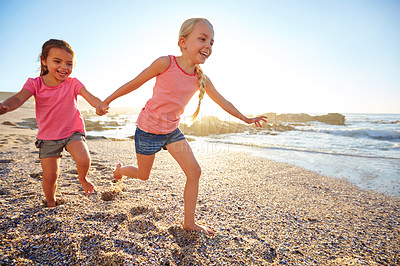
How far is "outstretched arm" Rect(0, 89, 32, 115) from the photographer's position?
82.1 inches

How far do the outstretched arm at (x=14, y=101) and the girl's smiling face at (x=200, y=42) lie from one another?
1870 mm

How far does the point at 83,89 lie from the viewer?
104 inches

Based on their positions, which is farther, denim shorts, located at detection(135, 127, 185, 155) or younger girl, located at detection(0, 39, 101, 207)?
younger girl, located at detection(0, 39, 101, 207)

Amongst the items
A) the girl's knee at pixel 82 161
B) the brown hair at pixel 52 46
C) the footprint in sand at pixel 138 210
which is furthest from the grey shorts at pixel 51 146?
the footprint in sand at pixel 138 210

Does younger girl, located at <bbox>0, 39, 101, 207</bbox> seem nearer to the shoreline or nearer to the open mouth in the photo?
the open mouth

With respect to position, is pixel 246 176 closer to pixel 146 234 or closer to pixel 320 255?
pixel 320 255

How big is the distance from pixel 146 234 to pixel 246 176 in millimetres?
2874

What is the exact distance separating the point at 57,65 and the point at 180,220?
89.6 inches

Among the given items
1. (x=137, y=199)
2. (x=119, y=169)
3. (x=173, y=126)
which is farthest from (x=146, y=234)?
(x=119, y=169)

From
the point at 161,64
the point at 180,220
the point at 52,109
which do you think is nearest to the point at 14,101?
the point at 52,109

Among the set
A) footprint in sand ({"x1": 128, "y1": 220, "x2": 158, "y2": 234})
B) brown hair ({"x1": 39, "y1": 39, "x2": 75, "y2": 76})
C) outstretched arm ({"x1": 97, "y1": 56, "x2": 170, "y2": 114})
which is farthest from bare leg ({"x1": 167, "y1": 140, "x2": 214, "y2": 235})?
brown hair ({"x1": 39, "y1": 39, "x2": 75, "y2": 76})

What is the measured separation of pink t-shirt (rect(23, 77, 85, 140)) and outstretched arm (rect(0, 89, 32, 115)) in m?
0.07

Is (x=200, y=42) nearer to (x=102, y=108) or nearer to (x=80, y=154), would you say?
(x=102, y=108)

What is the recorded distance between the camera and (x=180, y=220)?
2.34 meters
